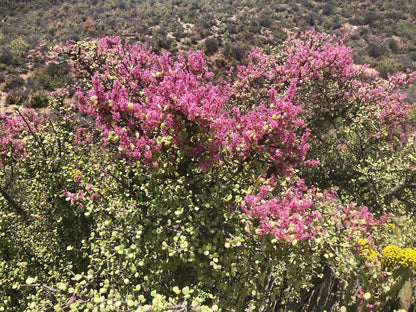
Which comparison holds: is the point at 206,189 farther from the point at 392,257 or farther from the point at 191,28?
the point at 191,28

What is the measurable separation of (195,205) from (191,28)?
42.5 metres

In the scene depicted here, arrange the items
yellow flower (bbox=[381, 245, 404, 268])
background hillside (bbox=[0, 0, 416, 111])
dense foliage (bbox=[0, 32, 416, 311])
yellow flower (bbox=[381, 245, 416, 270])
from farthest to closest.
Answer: background hillside (bbox=[0, 0, 416, 111]) < yellow flower (bbox=[381, 245, 404, 268]) < yellow flower (bbox=[381, 245, 416, 270]) < dense foliage (bbox=[0, 32, 416, 311])

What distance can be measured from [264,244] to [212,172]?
1308 mm

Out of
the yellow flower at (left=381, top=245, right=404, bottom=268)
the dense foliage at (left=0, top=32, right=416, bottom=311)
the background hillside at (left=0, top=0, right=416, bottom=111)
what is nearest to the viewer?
the dense foliage at (left=0, top=32, right=416, bottom=311)

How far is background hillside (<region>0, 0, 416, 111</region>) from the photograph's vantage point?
29.4 m

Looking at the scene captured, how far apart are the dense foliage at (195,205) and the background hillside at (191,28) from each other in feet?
78.2

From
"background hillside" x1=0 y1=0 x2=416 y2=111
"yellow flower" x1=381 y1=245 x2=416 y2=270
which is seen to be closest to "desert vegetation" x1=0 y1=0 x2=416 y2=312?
"yellow flower" x1=381 y1=245 x2=416 y2=270

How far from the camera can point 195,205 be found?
3.88 meters

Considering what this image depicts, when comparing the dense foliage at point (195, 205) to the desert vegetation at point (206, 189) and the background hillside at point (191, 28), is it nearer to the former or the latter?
the desert vegetation at point (206, 189)

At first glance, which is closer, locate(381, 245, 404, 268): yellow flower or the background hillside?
locate(381, 245, 404, 268): yellow flower

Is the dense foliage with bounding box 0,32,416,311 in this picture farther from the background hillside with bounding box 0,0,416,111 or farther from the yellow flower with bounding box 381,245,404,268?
the background hillside with bounding box 0,0,416,111

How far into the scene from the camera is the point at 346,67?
9.12 m

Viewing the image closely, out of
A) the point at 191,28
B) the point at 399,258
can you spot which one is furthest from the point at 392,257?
the point at 191,28

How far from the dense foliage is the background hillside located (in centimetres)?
2383
